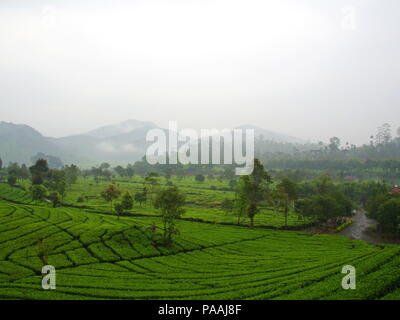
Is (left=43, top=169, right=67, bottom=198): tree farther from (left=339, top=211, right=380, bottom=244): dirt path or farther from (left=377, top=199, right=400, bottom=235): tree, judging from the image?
(left=377, top=199, right=400, bottom=235): tree

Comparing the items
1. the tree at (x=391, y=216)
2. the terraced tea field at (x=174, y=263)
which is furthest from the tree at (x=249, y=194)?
the tree at (x=391, y=216)

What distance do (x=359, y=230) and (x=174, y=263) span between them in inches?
2297

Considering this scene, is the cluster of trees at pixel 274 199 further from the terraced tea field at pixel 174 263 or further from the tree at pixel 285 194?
the terraced tea field at pixel 174 263

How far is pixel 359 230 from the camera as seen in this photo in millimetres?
73438

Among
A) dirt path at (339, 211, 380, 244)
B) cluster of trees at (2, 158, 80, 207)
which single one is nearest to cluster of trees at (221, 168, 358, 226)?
dirt path at (339, 211, 380, 244)

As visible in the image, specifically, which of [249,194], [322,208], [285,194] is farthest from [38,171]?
[322,208]

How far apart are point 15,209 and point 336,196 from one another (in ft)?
273

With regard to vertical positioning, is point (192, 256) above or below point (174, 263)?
below

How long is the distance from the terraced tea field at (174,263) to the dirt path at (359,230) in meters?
10.3

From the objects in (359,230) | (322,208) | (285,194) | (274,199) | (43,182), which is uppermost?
→ (43,182)

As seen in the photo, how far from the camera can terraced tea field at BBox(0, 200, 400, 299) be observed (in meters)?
24.4

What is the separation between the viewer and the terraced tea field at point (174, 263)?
24.4 m

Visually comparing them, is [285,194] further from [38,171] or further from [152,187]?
[38,171]
